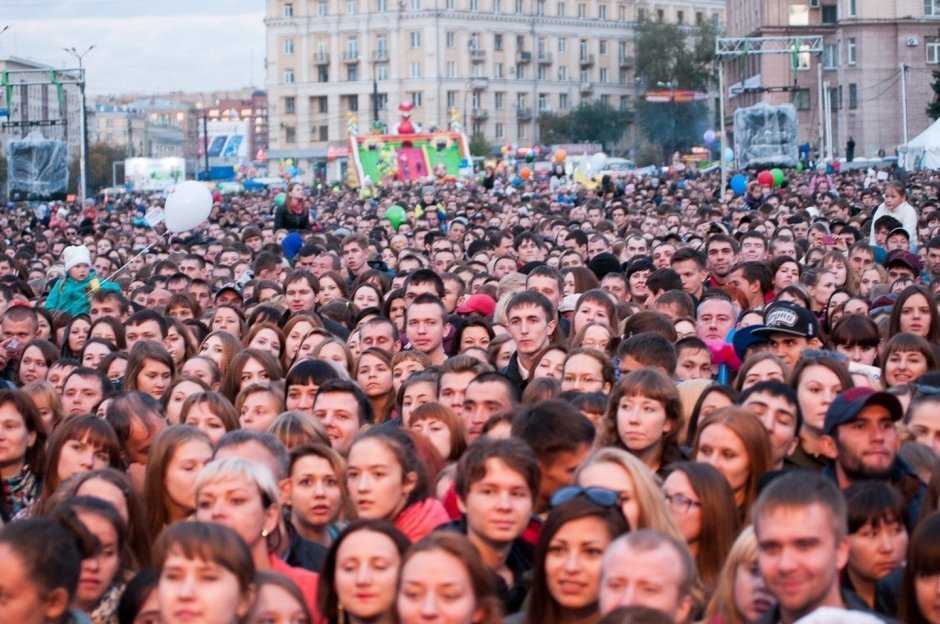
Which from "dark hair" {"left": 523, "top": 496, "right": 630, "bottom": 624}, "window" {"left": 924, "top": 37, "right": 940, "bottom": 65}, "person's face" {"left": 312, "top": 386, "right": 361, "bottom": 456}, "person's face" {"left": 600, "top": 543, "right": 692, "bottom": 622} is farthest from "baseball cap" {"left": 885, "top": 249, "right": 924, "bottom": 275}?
"window" {"left": 924, "top": 37, "right": 940, "bottom": 65}

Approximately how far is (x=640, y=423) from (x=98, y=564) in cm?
247

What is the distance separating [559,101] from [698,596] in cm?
11338

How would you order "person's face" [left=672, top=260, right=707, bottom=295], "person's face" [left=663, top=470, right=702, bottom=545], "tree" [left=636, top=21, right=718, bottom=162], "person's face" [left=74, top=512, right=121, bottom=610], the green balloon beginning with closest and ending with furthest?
"person's face" [left=74, top=512, right=121, bottom=610] → "person's face" [left=663, top=470, right=702, bottom=545] → "person's face" [left=672, top=260, right=707, bottom=295] → the green balloon → "tree" [left=636, top=21, right=718, bottom=162]

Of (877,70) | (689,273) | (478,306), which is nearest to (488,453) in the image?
(478,306)

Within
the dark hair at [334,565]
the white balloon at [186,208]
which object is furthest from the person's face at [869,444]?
the white balloon at [186,208]

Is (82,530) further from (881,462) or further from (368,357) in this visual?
(368,357)

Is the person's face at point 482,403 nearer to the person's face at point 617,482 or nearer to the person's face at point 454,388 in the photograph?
the person's face at point 454,388

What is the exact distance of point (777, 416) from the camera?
7723 millimetres

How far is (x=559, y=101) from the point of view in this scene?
118m

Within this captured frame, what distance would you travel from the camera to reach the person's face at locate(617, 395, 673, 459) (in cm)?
764

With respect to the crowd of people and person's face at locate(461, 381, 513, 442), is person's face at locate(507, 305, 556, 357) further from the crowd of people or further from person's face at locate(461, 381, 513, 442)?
person's face at locate(461, 381, 513, 442)

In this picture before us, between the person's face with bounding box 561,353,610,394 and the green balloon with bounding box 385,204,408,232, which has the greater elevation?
the green balloon with bounding box 385,204,408,232

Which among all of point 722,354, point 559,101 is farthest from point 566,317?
point 559,101

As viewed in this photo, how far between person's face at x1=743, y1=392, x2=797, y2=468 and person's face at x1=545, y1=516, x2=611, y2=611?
6.69 ft
